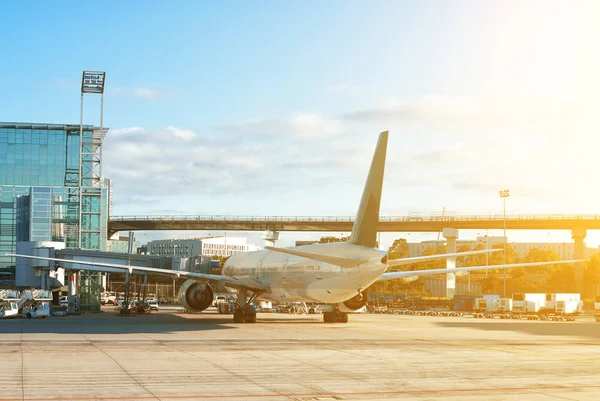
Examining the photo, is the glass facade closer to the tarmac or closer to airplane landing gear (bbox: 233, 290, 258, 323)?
airplane landing gear (bbox: 233, 290, 258, 323)

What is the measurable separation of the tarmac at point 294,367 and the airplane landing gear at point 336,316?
13043mm

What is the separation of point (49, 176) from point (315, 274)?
113 meters

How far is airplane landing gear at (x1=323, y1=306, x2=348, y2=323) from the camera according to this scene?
48562 mm

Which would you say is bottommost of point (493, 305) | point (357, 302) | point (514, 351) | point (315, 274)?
point (493, 305)

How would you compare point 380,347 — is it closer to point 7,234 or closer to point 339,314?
point 339,314

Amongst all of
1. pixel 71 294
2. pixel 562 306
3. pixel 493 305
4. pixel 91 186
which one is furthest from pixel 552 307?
pixel 91 186

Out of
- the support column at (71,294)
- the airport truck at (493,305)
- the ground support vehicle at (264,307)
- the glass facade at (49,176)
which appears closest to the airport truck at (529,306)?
the airport truck at (493,305)

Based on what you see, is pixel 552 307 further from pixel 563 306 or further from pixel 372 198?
pixel 372 198

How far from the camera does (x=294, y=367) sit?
21797 millimetres

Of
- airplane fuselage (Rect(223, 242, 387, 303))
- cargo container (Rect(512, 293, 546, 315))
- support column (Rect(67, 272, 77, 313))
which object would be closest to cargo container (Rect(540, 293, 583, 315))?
cargo container (Rect(512, 293, 546, 315))

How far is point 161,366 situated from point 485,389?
9.89 meters

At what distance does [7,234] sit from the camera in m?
123

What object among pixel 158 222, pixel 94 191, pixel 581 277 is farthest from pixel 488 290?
pixel 94 191

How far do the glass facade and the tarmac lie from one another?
86872 millimetres
